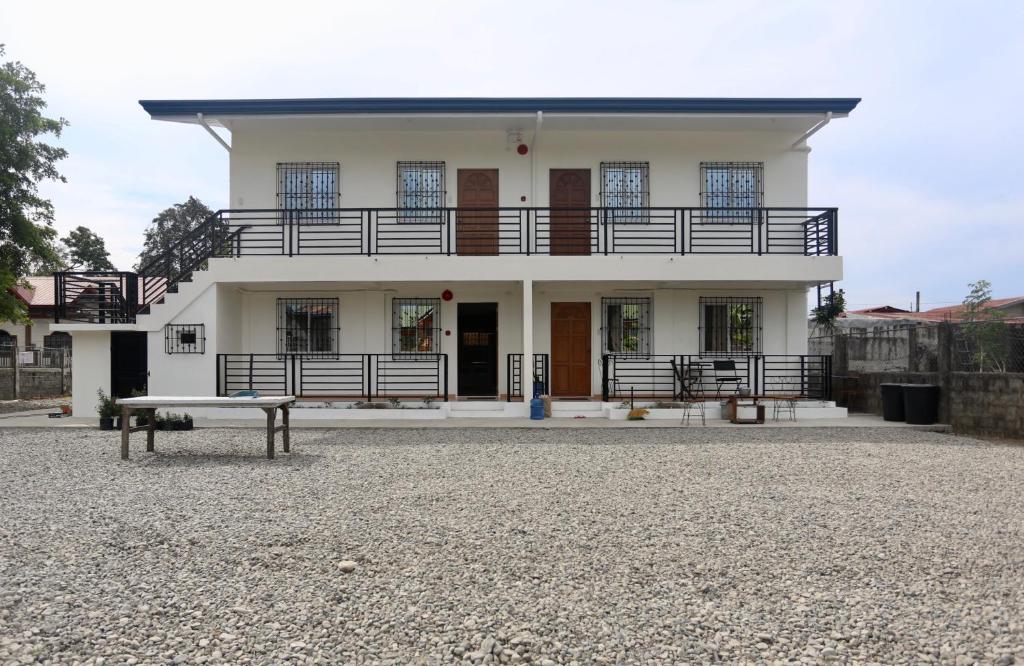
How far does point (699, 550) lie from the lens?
443 centimetres

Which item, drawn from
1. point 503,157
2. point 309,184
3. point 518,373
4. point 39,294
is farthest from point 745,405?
point 39,294

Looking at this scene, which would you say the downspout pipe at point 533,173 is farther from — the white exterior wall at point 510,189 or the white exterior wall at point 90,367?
the white exterior wall at point 90,367

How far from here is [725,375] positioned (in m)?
14.2

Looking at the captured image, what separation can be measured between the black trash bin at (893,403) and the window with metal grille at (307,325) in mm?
11637

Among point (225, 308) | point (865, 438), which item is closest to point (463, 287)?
point (225, 308)

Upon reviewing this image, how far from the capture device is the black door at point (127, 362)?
1305cm

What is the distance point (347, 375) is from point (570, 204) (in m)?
6.31

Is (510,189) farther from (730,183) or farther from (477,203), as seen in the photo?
(730,183)

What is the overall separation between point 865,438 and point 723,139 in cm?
737

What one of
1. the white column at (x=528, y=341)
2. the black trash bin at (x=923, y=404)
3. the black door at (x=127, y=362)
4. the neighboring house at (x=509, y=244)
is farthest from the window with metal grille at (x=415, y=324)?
the black trash bin at (x=923, y=404)

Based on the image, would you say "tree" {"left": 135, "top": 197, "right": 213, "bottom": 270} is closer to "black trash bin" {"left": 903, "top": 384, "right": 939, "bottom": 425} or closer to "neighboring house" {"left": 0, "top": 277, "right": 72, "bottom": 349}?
"neighboring house" {"left": 0, "top": 277, "right": 72, "bottom": 349}

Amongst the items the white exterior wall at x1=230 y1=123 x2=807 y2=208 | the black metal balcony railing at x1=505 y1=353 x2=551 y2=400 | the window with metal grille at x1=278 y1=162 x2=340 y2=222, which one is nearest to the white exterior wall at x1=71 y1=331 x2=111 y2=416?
the white exterior wall at x1=230 y1=123 x2=807 y2=208

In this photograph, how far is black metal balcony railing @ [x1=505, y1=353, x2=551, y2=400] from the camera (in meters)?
13.5

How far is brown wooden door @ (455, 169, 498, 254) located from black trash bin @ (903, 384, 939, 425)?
883 cm
